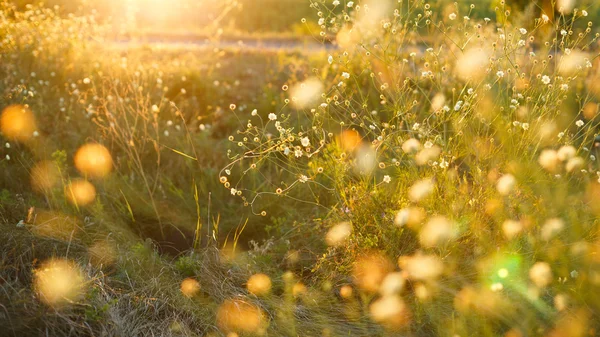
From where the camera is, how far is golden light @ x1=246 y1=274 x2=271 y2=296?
3.25 m

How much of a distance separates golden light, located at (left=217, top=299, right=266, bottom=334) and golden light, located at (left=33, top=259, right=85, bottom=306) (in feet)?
2.46

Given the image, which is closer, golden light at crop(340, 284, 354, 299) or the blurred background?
golden light at crop(340, 284, 354, 299)

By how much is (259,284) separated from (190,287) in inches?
16.1

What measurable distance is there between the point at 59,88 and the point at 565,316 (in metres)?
5.23

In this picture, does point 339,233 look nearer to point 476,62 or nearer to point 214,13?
point 476,62

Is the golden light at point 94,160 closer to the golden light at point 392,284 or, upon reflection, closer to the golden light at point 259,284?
the golden light at point 259,284

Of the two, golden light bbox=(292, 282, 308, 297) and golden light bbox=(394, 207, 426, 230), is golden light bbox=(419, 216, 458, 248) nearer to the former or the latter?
golden light bbox=(394, 207, 426, 230)

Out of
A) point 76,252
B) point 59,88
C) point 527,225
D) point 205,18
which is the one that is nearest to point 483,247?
point 527,225

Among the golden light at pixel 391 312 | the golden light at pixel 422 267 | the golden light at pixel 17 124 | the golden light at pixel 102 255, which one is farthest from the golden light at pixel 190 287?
the golden light at pixel 17 124

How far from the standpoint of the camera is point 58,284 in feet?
9.18

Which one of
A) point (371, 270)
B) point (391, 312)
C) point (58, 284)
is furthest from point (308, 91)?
point (58, 284)

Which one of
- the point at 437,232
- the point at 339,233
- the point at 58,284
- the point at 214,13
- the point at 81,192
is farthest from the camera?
the point at 214,13

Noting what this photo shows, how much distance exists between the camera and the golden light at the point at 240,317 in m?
2.93

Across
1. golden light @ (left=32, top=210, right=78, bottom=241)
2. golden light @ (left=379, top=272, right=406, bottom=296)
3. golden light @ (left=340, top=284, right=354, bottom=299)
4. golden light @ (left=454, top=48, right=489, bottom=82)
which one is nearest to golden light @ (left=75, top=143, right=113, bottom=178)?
golden light @ (left=32, top=210, right=78, bottom=241)
